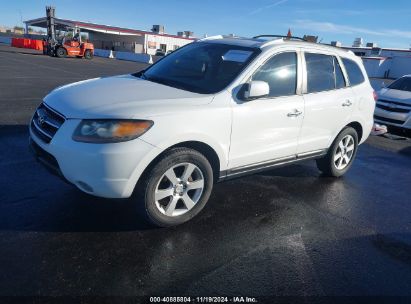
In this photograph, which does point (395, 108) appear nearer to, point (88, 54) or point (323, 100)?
point (323, 100)

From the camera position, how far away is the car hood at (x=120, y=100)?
10.1ft

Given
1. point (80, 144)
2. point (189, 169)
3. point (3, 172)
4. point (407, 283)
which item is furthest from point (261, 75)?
point (3, 172)

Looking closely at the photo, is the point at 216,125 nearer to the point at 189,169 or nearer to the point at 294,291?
the point at 189,169

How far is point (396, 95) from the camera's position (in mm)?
9742

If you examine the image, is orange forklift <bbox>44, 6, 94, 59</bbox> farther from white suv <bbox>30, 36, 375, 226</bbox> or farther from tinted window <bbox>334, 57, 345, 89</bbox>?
tinted window <bbox>334, 57, 345, 89</bbox>

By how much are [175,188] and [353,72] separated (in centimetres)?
346

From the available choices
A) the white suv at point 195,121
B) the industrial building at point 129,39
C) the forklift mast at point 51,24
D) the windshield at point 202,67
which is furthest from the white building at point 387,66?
the windshield at point 202,67

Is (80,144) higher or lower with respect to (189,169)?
higher

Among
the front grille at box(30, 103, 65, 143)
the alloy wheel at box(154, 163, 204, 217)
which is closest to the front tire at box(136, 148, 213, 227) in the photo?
the alloy wheel at box(154, 163, 204, 217)

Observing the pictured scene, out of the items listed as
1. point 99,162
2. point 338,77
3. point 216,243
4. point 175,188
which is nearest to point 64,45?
point 338,77

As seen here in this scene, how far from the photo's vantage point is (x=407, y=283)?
→ 297 centimetres

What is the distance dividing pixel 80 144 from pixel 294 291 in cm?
209

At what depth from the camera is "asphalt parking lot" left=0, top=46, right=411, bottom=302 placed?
271cm

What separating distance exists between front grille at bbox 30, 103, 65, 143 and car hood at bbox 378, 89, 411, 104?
29.7 feet
